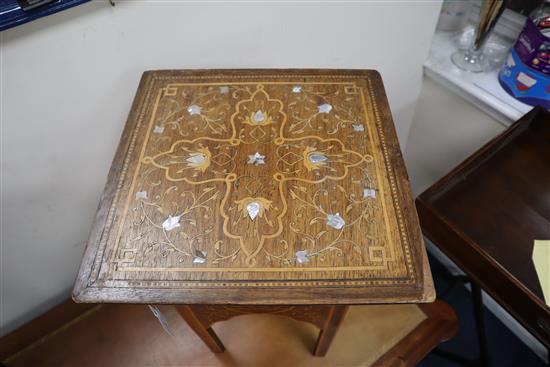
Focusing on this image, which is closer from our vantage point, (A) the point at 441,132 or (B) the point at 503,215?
(B) the point at 503,215

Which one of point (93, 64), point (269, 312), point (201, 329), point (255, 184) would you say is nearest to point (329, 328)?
point (269, 312)

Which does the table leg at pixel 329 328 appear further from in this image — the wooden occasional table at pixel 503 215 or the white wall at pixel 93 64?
the white wall at pixel 93 64

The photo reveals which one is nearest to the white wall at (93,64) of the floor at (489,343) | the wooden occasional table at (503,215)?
the wooden occasional table at (503,215)

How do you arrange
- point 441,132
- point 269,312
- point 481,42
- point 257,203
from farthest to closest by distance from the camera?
point 441,132 → point 481,42 → point 269,312 → point 257,203

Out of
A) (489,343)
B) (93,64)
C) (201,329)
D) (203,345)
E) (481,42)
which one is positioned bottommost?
(489,343)

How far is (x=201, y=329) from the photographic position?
871 millimetres

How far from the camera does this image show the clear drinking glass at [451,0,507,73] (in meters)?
0.97

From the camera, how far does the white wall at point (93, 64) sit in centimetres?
76

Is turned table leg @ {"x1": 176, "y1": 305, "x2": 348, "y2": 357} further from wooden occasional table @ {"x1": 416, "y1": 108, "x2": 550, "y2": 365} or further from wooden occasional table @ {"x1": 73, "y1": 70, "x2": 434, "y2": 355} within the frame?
wooden occasional table @ {"x1": 416, "y1": 108, "x2": 550, "y2": 365}

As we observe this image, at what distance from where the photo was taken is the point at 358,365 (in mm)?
1054

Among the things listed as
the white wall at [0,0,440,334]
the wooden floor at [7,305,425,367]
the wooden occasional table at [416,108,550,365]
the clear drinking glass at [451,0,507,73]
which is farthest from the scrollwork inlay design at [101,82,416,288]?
the wooden floor at [7,305,425,367]

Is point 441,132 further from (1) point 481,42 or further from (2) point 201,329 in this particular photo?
(2) point 201,329

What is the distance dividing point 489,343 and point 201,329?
40.3 inches

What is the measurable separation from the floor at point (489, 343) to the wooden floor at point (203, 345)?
0.24m
